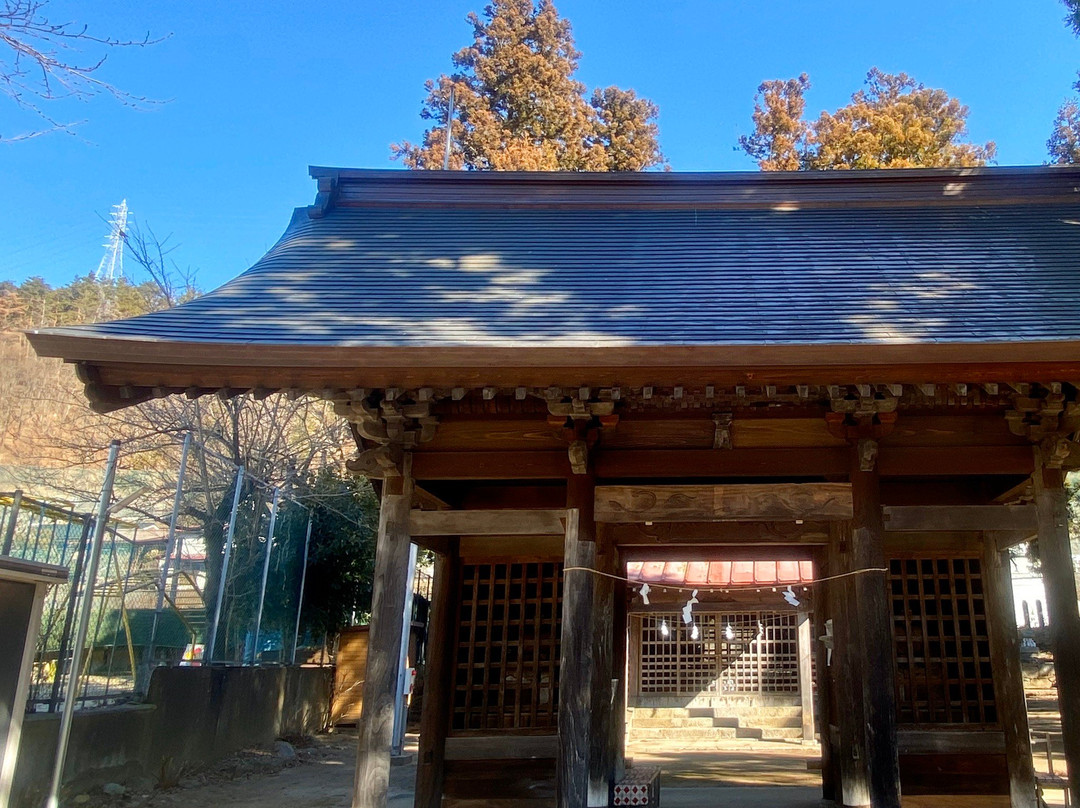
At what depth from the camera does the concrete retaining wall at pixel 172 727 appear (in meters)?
6.92

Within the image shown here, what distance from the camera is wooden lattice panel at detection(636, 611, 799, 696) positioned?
16.3m

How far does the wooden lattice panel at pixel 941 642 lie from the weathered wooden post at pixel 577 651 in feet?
10.9

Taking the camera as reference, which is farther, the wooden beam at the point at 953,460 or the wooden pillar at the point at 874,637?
the wooden beam at the point at 953,460

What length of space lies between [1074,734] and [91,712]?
325 inches

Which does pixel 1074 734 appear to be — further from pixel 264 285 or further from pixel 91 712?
pixel 91 712

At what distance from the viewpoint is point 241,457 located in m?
13.4

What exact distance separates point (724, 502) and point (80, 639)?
5.40m

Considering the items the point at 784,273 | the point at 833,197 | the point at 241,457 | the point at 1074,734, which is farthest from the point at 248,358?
the point at 241,457

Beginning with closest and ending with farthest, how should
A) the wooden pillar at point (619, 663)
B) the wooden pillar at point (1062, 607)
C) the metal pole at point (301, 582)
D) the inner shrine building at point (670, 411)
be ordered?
the inner shrine building at point (670, 411) → the wooden pillar at point (1062, 607) → the wooden pillar at point (619, 663) → the metal pole at point (301, 582)

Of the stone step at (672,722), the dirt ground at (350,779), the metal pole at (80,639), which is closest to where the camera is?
the metal pole at (80,639)

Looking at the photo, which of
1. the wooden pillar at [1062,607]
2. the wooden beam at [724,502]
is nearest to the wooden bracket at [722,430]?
the wooden beam at [724,502]

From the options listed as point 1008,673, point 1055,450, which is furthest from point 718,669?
point 1055,450

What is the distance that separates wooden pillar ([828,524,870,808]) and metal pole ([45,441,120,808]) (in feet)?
Result: 19.9

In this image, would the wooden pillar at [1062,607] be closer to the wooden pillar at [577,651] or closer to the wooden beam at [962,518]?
the wooden beam at [962,518]
